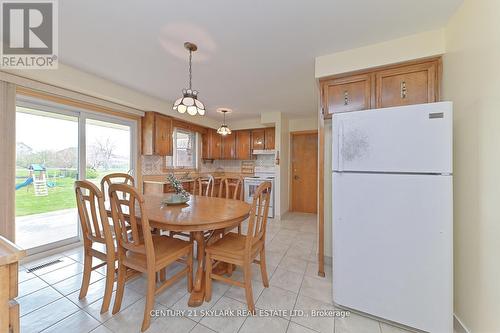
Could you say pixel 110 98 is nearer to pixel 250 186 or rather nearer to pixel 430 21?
pixel 250 186

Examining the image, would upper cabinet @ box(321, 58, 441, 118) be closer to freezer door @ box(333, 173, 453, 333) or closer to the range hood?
freezer door @ box(333, 173, 453, 333)

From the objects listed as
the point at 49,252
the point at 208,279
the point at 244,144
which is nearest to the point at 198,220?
the point at 208,279

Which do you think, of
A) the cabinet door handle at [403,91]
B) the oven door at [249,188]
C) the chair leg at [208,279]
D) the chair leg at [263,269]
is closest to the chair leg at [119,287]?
the chair leg at [208,279]

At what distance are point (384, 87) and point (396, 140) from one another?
789 mm

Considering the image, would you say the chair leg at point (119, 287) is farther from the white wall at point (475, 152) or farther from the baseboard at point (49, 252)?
the white wall at point (475, 152)

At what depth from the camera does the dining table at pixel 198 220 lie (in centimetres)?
151

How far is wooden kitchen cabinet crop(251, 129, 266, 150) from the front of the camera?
4867mm

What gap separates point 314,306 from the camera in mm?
1637

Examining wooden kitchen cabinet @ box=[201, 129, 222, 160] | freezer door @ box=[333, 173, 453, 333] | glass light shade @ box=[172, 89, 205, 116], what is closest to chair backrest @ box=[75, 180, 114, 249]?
glass light shade @ box=[172, 89, 205, 116]

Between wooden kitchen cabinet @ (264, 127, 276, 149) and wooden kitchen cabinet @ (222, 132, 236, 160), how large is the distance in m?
0.91

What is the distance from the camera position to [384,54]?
1.82 metres

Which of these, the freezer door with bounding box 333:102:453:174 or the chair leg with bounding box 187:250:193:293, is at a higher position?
the freezer door with bounding box 333:102:453:174

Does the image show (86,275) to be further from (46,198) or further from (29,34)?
Answer: (29,34)

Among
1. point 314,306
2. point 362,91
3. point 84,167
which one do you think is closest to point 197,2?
point 362,91
